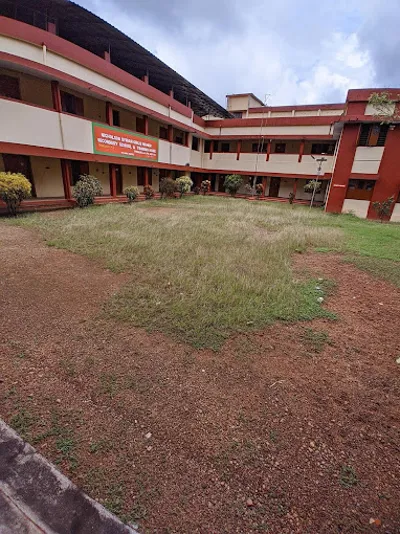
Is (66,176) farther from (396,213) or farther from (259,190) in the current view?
(396,213)

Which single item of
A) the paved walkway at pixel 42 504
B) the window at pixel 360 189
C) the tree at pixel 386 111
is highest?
the tree at pixel 386 111

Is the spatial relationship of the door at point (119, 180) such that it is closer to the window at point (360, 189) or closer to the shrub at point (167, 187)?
the shrub at point (167, 187)

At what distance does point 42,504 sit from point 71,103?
52.0ft

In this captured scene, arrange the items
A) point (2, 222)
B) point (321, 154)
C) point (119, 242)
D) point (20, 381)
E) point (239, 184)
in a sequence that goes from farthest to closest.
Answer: point (239, 184) < point (321, 154) < point (2, 222) < point (119, 242) < point (20, 381)

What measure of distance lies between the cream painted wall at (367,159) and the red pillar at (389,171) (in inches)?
9.6

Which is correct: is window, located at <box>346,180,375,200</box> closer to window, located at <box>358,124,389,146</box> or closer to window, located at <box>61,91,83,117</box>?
window, located at <box>358,124,389,146</box>

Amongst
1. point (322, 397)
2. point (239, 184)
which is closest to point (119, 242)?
point (322, 397)

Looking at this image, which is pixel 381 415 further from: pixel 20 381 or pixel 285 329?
pixel 20 381

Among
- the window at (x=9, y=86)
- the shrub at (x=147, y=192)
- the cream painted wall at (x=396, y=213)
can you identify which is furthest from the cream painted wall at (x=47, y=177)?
the cream painted wall at (x=396, y=213)

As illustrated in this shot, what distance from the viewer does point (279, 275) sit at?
562 cm

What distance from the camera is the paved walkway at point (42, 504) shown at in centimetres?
164

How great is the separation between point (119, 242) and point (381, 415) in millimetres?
6437

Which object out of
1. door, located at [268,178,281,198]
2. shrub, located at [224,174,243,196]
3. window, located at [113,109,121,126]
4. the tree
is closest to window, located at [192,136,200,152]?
shrub, located at [224,174,243,196]

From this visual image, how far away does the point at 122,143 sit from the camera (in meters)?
14.5
